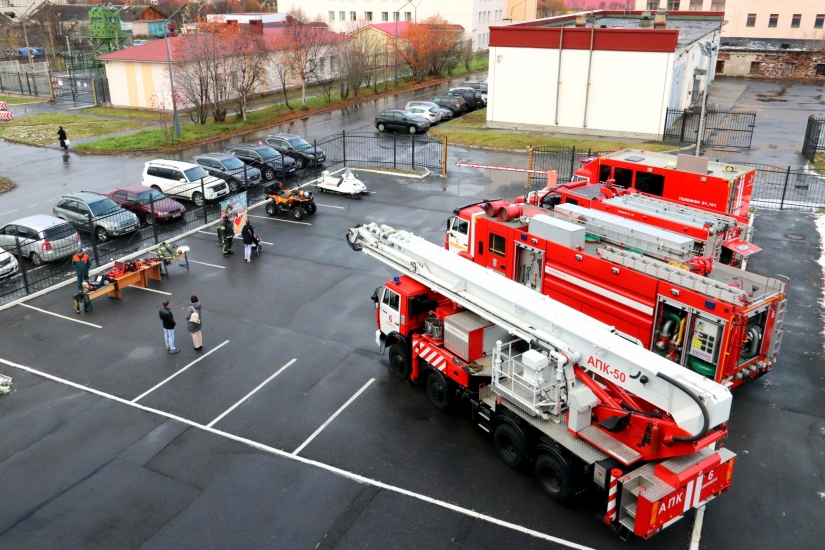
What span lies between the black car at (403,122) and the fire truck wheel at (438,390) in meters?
32.3

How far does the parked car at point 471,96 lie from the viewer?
5394 centimetres

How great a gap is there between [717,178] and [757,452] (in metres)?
10.9

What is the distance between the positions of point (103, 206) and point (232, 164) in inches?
293

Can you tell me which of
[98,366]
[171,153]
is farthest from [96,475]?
[171,153]

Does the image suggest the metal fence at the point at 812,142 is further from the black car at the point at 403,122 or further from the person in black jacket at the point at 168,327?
the person in black jacket at the point at 168,327

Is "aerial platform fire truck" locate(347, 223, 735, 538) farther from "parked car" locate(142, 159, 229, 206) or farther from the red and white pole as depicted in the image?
"parked car" locate(142, 159, 229, 206)

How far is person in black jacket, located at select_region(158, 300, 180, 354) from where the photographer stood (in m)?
16.8

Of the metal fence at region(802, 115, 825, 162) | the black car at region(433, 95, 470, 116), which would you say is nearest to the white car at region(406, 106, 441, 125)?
the black car at region(433, 95, 470, 116)

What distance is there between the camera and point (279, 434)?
14.0 metres

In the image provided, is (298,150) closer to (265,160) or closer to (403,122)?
(265,160)

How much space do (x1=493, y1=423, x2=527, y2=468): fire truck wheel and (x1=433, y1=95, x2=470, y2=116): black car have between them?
41.7 meters

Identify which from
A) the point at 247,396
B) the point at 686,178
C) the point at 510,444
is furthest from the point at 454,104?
the point at 510,444

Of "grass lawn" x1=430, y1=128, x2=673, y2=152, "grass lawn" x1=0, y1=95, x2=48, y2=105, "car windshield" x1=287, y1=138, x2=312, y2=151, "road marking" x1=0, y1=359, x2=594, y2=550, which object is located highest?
"grass lawn" x1=0, y1=95, x2=48, y2=105

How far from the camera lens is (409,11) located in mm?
89125
